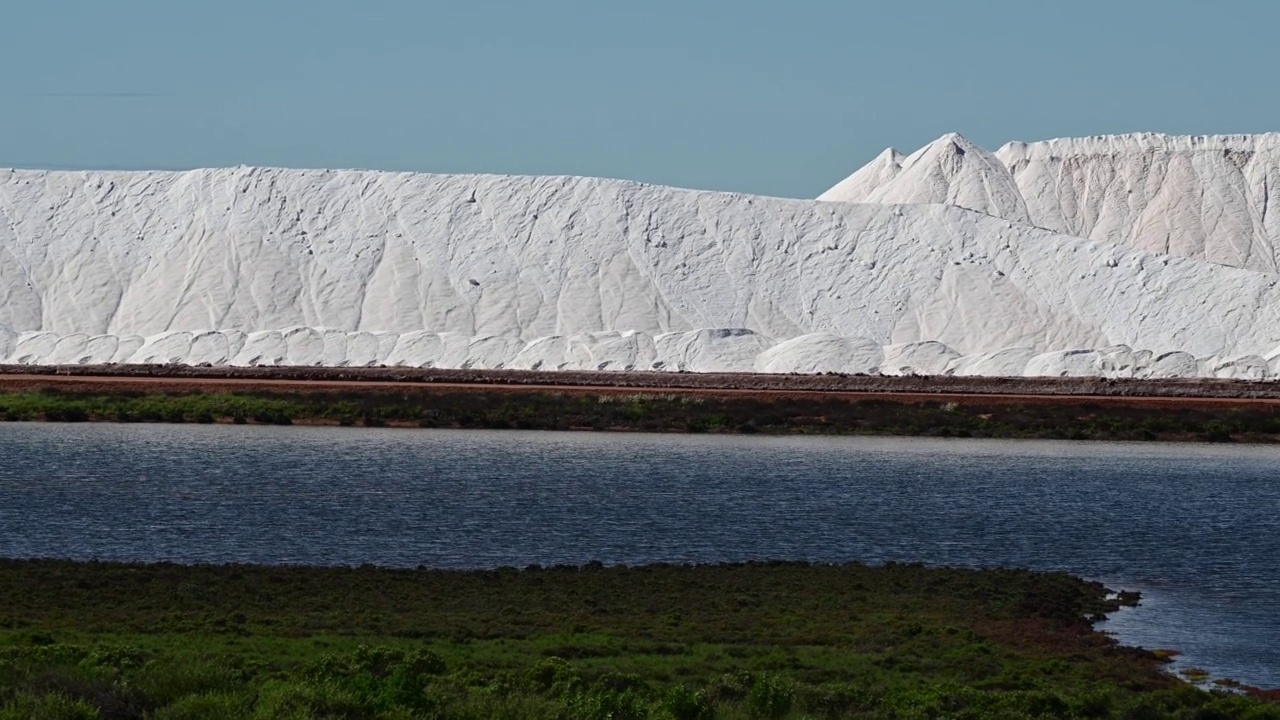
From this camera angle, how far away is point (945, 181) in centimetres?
9219

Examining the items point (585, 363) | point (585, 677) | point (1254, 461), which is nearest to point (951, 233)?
point (585, 363)

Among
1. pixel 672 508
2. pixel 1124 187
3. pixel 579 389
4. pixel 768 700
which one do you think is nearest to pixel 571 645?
pixel 768 700

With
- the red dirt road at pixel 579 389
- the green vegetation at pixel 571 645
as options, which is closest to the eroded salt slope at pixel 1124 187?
the red dirt road at pixel 579 389

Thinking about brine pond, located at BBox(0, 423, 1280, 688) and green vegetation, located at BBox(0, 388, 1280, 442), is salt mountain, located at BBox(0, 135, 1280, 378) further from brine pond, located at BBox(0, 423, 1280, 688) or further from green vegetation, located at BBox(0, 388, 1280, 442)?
brine pond, located at BBox(0, 423, 1280, 688)

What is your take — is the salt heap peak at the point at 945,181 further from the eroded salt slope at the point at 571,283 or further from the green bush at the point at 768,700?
the green bush at the point at 768,700

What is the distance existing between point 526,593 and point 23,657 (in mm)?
6695

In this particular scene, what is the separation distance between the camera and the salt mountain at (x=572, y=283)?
202 feet

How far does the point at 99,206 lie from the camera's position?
72938mm

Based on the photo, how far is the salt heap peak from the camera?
90.7m

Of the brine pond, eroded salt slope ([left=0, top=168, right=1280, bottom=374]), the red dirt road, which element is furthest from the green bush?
eroded salt slope ([left=0, top=168, right=1280, bottom=374])

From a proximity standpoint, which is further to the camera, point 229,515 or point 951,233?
point 951,233

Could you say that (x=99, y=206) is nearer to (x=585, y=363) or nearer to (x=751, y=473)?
(x=585, y=363)

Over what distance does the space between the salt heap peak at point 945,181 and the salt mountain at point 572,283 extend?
748 inches

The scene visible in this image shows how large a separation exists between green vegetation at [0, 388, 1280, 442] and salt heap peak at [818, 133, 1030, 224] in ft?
138
